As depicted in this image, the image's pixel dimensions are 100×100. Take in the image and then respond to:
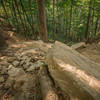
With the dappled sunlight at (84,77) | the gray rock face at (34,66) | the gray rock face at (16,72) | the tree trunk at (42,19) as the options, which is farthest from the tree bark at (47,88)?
the tree trunk at (42,19)

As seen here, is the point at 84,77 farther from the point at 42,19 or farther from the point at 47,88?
the point at 42,19

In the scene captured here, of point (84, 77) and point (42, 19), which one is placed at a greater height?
point (42, 19)

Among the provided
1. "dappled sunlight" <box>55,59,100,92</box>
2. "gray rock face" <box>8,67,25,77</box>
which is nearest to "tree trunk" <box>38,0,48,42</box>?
"gray rock face" <box>8,67,25,77</box>

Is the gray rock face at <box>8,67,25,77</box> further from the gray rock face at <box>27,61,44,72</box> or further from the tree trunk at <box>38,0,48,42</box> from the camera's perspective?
the tree trunk at <box>38,0,48,42</box>

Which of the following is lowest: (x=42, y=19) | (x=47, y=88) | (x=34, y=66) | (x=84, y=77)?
(x=34, y=66)

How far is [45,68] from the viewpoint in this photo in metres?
1.99

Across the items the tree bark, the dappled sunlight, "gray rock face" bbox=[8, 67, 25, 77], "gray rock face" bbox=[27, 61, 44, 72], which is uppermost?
the dappled sunlight

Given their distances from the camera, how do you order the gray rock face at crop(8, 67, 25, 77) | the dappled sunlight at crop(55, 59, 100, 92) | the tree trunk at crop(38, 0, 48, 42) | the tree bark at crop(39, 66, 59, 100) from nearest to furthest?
the dappled sunlight at crop(55, 59, 100, 92) < the tree bark at crop(39, 66, 59, 100) < the gray rock face at crop(8, 67, 25, 77) < the tree trunk at crop(38, 0, 48, 42)

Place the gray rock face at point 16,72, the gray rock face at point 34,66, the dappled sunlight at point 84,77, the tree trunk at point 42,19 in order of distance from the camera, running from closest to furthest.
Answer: the dappled sunlight at point 84,77 < the gray rock face at point 16,72 < the gray rock face at point 34,66 < the tree trunk at point 42,19

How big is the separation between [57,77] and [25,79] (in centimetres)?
96

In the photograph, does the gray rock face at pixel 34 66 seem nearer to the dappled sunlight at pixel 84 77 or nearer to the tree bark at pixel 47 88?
the tree bark at pixel 47 88

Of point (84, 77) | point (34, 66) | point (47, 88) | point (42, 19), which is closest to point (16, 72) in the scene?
point (34, 66)

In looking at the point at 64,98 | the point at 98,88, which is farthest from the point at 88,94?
the point at 64,98

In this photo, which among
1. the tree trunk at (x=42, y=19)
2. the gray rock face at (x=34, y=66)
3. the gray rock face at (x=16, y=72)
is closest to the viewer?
the gray rock face at (x=16, y=72)
